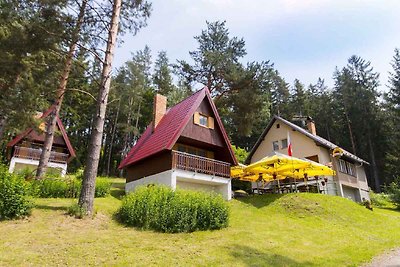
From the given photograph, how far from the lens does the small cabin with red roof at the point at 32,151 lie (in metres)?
26.9

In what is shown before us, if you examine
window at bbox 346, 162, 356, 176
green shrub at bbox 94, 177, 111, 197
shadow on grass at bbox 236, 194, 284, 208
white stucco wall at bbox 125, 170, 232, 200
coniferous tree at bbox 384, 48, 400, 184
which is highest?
coniferous tree at bbox 384, 48, 400, 184

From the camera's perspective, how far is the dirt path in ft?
29.9

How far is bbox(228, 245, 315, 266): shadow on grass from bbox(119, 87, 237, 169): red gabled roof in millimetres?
8505

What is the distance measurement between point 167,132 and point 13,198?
372 inches

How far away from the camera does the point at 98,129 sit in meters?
12.8

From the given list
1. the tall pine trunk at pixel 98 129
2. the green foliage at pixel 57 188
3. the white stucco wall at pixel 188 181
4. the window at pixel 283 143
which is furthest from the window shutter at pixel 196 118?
the window at pixel 283 143

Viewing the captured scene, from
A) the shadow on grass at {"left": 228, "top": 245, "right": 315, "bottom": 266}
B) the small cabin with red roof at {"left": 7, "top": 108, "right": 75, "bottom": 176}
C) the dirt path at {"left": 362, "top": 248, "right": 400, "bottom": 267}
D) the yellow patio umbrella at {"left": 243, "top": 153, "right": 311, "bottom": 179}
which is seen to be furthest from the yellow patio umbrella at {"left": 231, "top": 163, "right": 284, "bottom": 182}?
the small cabin with red roof at {"left": 7, "top": 108, "right": 75, "bottom": 176}

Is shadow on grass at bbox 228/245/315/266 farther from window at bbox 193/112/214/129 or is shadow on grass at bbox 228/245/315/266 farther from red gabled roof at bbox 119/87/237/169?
window at bbox 193/112/214/129

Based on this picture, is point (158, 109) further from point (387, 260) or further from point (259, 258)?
point (387, 260)

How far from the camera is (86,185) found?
12.1m

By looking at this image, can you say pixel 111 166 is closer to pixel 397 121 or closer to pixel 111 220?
pixel 111 220

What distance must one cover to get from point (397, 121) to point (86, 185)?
4433cm

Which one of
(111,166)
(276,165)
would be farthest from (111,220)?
(111,166)

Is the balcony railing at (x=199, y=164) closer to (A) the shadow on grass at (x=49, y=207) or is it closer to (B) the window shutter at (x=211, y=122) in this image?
(B) the window shutter at (x=211, y=122)
